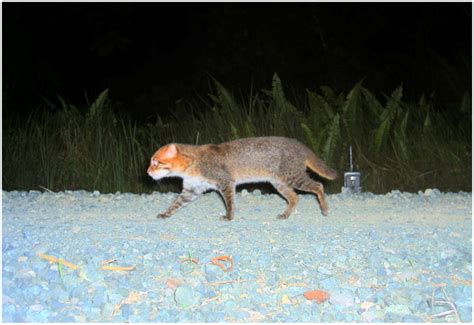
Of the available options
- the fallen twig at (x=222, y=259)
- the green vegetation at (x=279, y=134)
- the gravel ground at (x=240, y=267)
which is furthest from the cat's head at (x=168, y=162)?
the fallen twig at (x=222, y=259)

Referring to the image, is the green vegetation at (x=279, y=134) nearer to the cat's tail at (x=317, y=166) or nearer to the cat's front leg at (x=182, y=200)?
the cat's tail at (x=317, y=166)

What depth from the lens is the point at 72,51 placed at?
60.2 ft

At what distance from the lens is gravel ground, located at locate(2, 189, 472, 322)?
3377 millimetres

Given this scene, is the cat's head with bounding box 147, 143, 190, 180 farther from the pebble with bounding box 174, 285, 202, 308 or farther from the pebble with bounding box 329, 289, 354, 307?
the pebble with bounding box 329, 289, 354, 307

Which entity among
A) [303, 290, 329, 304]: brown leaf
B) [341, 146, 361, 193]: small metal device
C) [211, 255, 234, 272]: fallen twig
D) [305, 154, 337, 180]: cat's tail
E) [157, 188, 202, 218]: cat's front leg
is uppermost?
[303, 290, 329, 304]: brown leaf

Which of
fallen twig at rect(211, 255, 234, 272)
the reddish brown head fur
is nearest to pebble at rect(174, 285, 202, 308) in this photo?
fallen twig at rect(211, 255, 234, 272)

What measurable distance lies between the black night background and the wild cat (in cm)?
193

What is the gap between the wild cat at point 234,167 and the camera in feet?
21.2

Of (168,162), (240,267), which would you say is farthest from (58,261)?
(168,162)

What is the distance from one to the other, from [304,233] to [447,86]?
27.8 ft

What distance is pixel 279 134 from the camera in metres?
8.89

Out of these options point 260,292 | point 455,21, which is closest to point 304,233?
point 260,292

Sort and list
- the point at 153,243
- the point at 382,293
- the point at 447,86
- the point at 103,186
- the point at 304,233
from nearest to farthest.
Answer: the point at 382,293
the point at 153,243
the point at 304,233
the point at 103,186
the point at 447,86

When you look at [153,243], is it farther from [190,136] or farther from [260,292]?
[190,136]
